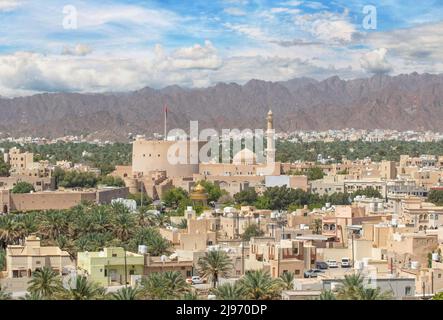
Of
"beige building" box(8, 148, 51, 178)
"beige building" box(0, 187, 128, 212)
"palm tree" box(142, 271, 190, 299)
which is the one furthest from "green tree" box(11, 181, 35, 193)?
"palm tree" box(142, 271, 190, 299)

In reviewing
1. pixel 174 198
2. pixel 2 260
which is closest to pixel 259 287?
pixel 2 260

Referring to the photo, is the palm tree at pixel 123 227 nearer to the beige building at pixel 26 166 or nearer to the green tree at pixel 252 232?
the green tree at pixel 252 232

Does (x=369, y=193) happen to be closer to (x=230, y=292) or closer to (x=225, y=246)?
(x=225, y=246)

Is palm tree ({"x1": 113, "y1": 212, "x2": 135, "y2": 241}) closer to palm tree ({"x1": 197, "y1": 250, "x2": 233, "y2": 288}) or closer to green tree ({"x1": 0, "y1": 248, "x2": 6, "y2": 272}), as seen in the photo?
green tree ({"x1": 0, "y1": 248, "x2": 6, "y2": 272})

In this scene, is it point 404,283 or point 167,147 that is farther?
point 167,147

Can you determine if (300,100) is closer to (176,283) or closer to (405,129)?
(405,129)

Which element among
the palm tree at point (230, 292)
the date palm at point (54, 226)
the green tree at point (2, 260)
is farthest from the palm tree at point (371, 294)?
the date palm at point (54, 226)
